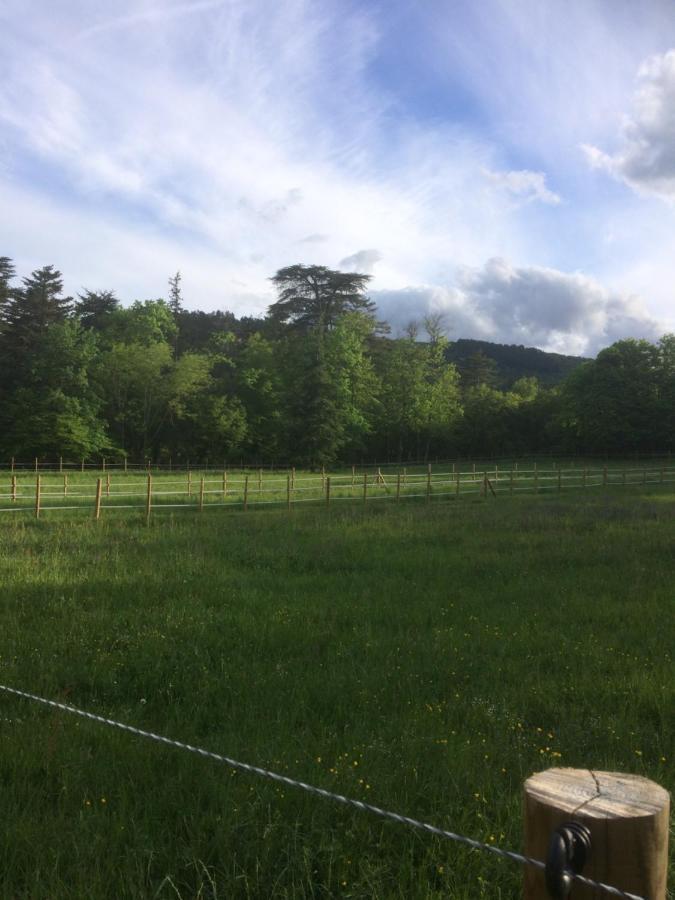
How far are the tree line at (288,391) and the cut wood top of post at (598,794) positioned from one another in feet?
186

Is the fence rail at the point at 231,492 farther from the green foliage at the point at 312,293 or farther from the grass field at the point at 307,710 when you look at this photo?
the green foliage at the point at 312,293

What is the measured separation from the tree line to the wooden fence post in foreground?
5671cm

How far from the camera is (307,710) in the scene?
4918 mm

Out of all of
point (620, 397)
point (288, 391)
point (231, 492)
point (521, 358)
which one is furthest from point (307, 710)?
point (521, 358)

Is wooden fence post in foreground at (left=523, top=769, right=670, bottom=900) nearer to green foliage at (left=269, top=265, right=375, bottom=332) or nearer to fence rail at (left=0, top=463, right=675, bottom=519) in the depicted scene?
fence rail at (left=0, top=463, right=675, bottom=519)

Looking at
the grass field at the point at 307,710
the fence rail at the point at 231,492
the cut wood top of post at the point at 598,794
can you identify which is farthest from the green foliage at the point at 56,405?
the cut wood top of post at the point at 598,794

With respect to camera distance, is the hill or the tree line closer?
the tree line

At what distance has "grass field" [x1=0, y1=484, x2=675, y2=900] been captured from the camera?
3.19 metres

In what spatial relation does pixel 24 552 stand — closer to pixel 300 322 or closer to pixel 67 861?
pixel 67 861

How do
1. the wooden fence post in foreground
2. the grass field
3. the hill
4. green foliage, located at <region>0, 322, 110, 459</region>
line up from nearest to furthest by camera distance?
the wooden fence post in foreground < the grass field < green foliage, located at <region>0, 322, 110, 459</region> < the hill

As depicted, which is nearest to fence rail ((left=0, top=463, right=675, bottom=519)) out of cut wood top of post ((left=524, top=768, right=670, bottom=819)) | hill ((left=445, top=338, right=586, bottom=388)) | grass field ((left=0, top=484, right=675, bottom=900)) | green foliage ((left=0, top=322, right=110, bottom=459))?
green foliage ((left=0, top=322, right=110, bottom=459))

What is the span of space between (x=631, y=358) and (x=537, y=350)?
87.1 metres

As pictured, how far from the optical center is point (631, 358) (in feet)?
245

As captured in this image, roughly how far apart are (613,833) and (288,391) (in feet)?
211
